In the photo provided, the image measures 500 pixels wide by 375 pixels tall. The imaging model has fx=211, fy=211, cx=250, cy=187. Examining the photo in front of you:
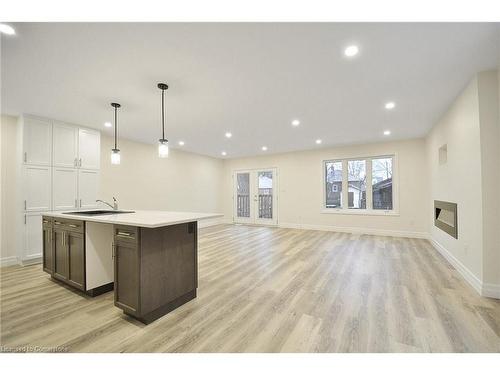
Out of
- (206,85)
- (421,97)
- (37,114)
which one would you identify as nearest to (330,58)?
(206,85)

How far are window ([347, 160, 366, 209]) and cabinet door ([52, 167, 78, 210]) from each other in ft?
22.1

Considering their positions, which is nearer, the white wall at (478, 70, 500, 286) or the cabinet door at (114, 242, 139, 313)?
the cabinet door at (114, 242, 139, 313)

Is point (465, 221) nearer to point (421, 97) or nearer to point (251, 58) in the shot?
point (421, 97)

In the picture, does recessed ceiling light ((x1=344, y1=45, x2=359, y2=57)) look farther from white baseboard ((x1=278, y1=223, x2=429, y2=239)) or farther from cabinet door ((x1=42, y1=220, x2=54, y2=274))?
white baseboard ((x1=278, y1=223, x2=429, y2=239))

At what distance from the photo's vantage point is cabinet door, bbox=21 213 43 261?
3504mm

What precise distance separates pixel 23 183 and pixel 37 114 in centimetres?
118

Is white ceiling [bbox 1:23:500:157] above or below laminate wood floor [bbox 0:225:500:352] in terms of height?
above

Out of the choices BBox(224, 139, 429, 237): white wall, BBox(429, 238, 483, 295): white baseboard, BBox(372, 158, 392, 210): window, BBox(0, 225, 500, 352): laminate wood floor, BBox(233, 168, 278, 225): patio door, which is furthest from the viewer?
BBox(233, 168, 278, 225): patio door

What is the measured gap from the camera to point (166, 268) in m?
2.07

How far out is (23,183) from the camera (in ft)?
11.4

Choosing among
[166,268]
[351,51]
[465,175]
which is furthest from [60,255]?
[465,175]

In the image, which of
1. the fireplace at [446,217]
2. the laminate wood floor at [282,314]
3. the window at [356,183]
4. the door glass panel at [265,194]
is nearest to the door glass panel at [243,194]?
the door glass panel at [265,194]

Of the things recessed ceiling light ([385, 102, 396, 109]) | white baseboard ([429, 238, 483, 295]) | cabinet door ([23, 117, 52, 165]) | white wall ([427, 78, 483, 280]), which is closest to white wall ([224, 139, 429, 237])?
white baseboard ([429, 238, 483, 295])

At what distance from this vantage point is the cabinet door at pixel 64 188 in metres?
3.80
